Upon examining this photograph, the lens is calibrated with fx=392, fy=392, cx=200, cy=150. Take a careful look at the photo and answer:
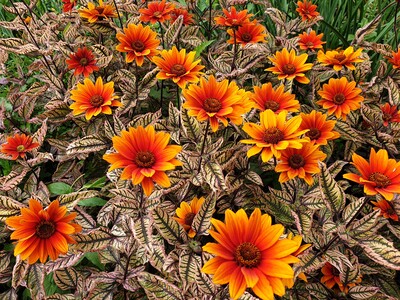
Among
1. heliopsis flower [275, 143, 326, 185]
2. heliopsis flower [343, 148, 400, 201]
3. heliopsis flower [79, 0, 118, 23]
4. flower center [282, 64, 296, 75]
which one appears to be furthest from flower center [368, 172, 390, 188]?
heliopsis flower [79, 0, 118, 23]

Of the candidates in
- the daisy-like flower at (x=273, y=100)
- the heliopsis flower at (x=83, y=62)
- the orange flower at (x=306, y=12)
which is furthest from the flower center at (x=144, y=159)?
the orange flower at (x=306, y=12)

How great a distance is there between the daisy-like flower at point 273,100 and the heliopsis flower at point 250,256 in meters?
0.63

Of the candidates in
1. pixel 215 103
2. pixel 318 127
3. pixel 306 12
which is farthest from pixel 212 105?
pixel 306 12

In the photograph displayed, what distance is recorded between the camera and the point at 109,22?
1.97m

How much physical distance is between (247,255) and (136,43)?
1084 mm

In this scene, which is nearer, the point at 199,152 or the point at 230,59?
the point at 199,152

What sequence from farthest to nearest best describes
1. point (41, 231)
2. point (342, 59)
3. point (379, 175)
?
point (342, 59) < point (379, 175) < point (41, 231)

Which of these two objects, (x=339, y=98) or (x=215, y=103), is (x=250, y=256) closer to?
(x=215, y=103)

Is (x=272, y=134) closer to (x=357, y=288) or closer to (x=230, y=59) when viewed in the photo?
(x=357, y=288)

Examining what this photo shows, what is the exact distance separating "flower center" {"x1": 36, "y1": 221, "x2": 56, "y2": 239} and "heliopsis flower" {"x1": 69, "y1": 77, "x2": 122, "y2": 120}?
0.49m

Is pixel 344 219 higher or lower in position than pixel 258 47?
lower

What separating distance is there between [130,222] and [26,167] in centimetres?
66

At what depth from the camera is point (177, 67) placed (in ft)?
5.09

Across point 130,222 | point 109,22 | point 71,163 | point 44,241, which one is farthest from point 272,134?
point 109,22
